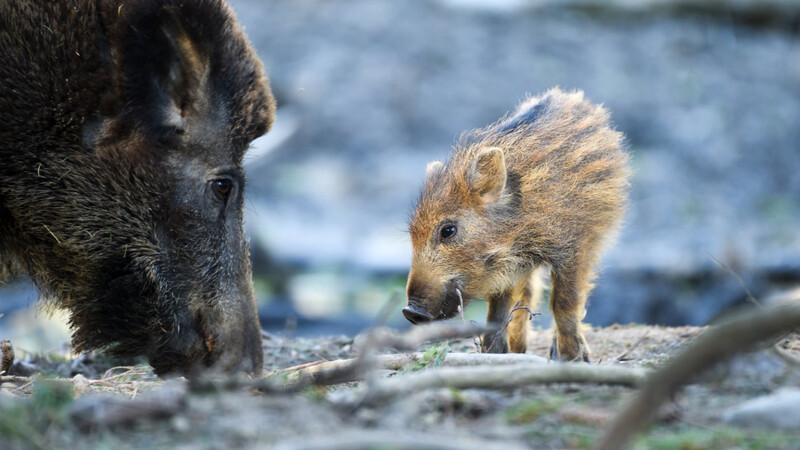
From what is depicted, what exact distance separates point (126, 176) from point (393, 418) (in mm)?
2679

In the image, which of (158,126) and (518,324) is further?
(518,324)

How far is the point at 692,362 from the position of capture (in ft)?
7.95

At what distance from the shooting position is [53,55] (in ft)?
15.2

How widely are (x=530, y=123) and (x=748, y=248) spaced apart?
20.6ft

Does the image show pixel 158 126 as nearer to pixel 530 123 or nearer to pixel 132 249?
pixel 132 249

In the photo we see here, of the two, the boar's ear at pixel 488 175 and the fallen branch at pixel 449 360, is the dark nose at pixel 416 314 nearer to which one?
the fallen branch at pixel 449 360

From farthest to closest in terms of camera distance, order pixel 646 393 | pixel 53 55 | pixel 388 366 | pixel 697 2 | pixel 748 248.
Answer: pixel 697 2
pixel 748 248
pixel 53 55
pixel 388 366
pixel 646 393

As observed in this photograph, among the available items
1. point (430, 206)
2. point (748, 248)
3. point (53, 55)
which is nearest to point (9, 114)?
point (53, 55)

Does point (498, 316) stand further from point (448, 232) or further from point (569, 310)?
point (448, 232)

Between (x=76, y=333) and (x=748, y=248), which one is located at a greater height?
(x=748, y=248)

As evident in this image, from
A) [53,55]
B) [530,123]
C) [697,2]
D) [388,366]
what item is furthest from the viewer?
[697,2]

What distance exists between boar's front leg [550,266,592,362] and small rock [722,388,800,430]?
1.82 meters

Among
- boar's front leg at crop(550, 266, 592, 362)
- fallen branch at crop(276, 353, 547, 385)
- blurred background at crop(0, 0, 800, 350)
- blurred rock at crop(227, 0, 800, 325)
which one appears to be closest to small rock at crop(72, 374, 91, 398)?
fallen branch at crop(276, 353, 547, 385)

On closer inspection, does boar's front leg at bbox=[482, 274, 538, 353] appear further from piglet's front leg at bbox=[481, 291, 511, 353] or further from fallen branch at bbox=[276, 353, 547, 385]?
fallen branch at bbox=[276, 353, 547, 385]
